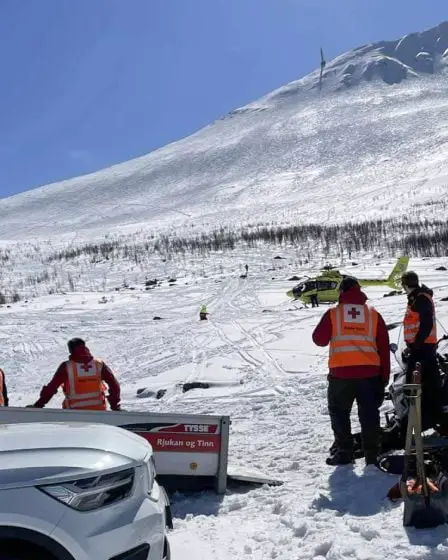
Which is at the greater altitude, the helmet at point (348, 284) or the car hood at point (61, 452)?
the helmet at point (348, 284)

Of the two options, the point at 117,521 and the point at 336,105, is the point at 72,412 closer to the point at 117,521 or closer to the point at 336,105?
the point at 117,521

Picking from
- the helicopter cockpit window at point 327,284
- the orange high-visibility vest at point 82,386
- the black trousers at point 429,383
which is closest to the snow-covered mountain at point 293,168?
the helicopter cockpit window at point 327,284

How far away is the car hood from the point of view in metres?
3.19

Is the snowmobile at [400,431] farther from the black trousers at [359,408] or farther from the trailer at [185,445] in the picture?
the trailer at [185,445]

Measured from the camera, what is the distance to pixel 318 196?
263ft

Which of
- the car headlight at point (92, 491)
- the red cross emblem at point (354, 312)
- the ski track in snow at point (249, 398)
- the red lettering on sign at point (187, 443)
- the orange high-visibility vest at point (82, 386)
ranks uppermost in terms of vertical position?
the red cross emblem at point (354, 312)

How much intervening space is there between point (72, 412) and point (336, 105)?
401 ft

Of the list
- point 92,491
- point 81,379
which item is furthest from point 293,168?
point 92,491

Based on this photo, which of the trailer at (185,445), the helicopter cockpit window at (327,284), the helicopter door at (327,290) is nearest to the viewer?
the trailer at (185,445)

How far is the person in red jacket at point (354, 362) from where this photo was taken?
6367mm

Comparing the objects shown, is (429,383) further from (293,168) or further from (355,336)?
(293,168)

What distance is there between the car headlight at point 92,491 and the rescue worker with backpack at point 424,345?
3762 mm

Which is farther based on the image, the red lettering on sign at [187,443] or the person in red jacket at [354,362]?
the person in red jacket at [354,362]

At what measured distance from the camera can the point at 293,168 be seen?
3767 inches
